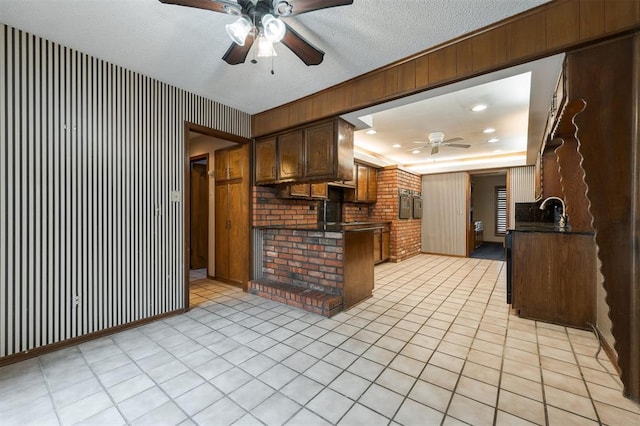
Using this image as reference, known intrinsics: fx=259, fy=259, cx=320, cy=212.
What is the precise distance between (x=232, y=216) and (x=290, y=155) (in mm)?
1415

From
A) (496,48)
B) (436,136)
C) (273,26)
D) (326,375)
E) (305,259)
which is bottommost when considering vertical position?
(326,375)

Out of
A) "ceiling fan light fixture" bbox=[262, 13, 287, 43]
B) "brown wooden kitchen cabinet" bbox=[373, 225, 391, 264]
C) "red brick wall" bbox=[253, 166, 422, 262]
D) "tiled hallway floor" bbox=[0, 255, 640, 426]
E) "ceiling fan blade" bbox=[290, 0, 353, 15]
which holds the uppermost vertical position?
"ceiling fan blade" bbox=[290, 0, 353, 15]

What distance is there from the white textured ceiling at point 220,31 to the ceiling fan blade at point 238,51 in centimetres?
25

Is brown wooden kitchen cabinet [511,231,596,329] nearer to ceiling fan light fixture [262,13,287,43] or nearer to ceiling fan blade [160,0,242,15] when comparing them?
ceiling fan light fixture [262,13,287,43]

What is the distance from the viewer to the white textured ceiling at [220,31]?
6.01 ft

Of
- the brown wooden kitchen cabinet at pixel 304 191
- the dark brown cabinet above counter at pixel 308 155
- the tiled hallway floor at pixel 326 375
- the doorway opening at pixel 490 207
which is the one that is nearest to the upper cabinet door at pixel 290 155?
the dark brown cabinet above counter at pixel 308 155

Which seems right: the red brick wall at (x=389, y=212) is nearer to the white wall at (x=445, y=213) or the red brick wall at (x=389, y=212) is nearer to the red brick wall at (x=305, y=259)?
the white wall at (x=445, y=213)

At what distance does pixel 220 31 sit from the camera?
2062 mm

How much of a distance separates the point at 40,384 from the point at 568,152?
17.6 ft

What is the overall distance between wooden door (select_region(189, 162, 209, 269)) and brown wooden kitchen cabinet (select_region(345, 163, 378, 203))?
3077 mm

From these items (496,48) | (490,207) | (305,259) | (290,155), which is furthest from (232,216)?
(490,207)

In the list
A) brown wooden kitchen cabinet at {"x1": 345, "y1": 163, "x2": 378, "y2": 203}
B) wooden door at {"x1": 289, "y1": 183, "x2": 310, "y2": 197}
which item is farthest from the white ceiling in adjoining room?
wooden door at {"x1": 289, "y1": 183, "x2": 310, "y2": 197}

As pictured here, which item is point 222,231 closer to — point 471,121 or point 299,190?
point 299,190

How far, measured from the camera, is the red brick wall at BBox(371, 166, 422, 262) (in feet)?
20.2
